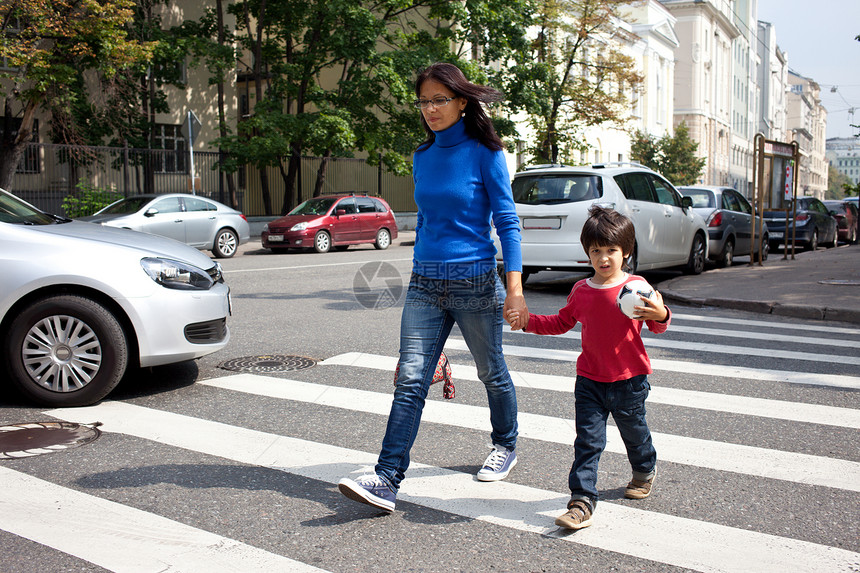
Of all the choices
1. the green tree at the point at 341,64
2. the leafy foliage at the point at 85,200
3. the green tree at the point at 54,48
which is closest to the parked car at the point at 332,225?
the green tree at the point at 341,64

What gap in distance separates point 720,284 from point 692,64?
222 feet

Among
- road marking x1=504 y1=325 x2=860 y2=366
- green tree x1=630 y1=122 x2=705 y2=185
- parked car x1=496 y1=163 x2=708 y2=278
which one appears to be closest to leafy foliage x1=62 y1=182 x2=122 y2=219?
parked car x1=496 y1=163 x2=708 y2=278

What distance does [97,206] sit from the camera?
69.3 ft

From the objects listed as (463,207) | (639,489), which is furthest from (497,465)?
(463,207)

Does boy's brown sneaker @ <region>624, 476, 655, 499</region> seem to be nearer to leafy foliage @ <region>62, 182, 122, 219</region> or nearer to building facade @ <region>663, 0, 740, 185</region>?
leafy foliage @ <region>62, 182, 122, 219</region>

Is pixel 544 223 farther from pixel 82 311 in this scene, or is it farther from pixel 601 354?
pixel 601 354

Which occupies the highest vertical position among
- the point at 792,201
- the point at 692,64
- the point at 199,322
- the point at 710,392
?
the point at 692,64

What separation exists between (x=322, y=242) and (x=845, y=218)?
18.0 metres

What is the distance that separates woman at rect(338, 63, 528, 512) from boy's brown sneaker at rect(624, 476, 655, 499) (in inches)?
37.9

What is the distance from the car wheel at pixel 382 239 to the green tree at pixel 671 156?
29.1 m

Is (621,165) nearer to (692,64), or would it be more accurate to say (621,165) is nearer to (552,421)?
(552,421)

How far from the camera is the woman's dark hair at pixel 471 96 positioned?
3.68 metres

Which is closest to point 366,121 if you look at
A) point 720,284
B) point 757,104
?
point 720,284

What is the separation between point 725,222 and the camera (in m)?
16.1
